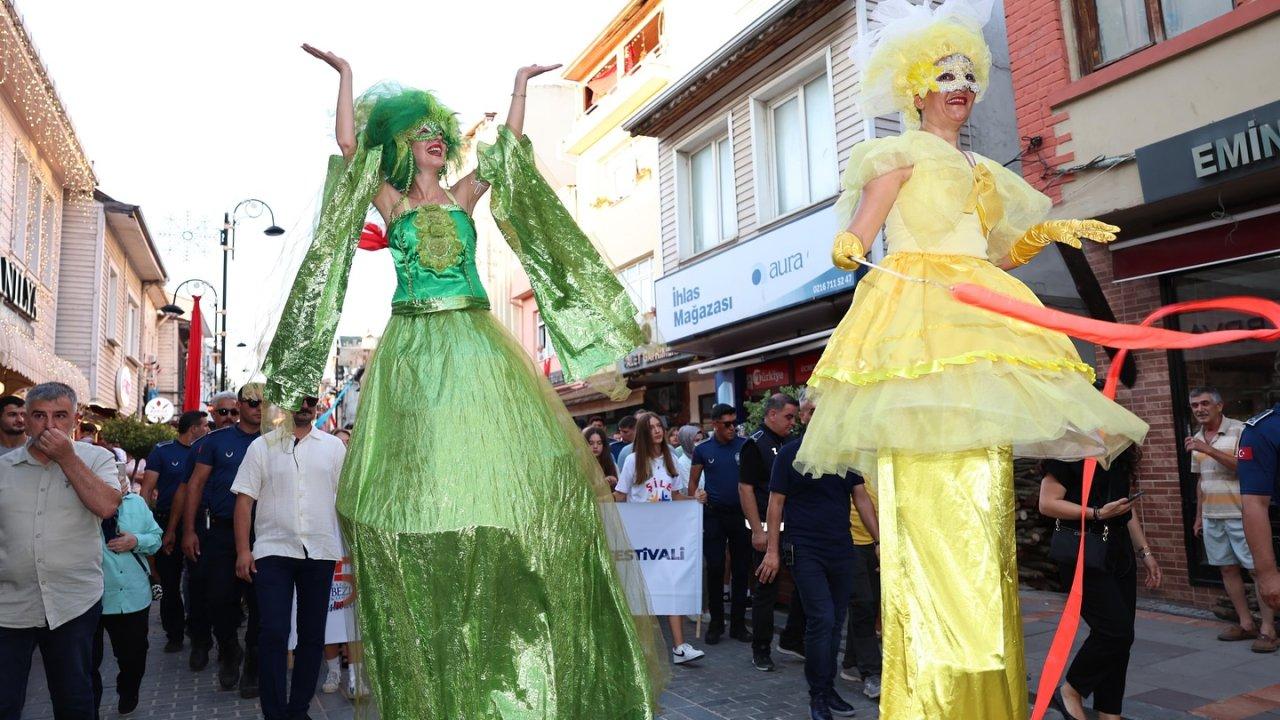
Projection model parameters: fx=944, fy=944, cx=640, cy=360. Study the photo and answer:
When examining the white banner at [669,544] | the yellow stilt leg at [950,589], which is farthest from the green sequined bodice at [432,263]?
the white banner at [669,544]

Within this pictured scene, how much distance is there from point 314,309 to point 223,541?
4.07 meters

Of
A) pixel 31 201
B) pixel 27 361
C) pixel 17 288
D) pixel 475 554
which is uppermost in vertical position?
pixel 31 201

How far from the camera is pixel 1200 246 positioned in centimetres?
791

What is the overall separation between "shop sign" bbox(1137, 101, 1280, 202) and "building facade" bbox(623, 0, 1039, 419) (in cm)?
408

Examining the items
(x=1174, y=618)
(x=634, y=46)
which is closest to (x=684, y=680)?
(x=1174, y=618)

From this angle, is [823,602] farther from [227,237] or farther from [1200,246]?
[227,237]

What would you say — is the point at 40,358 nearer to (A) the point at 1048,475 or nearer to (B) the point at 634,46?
(B) the point at 634,46

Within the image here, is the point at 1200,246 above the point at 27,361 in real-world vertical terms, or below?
below

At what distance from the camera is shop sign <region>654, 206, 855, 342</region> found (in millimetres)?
12859

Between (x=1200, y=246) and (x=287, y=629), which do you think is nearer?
(x=287, y=629)

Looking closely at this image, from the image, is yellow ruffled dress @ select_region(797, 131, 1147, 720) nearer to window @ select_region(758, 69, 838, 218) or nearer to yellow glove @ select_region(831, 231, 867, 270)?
yellow glove @ select_region(831, 231, 867, 270)

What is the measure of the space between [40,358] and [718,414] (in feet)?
39.5

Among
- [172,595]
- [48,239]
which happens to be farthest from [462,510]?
[48,239]

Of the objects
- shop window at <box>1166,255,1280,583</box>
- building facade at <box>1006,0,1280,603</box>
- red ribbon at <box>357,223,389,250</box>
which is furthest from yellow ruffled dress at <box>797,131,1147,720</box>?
shop window at <box>1166,255,1280,583</box>
